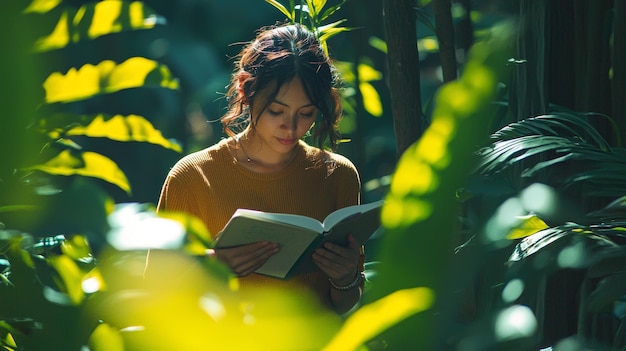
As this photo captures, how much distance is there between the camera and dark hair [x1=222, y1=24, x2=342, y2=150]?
1.66 m

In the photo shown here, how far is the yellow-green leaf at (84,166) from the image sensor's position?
1.98ft

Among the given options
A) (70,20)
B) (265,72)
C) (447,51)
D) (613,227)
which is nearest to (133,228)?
(70,20)

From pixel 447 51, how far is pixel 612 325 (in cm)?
63

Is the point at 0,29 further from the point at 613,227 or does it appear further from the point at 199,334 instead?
the point at 613,227

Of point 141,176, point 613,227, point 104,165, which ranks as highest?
point 104,165

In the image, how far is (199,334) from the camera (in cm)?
30

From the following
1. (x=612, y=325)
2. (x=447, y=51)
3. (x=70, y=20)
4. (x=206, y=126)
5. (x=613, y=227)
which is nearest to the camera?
(x=70, y=20)

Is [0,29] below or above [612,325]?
above

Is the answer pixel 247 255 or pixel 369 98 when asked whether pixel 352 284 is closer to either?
pixel 247 255

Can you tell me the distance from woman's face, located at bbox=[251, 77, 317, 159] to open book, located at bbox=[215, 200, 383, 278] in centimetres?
26

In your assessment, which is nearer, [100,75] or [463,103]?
[463,103]

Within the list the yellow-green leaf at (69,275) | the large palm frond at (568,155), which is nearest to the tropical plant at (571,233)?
the large palm frond at (568,155)

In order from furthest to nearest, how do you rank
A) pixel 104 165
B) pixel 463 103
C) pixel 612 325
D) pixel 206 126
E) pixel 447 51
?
1. pixel 206 126
2. pixel 447 51
3. pixel 612 325
4. pixel 104 165
5. pixel 463 103

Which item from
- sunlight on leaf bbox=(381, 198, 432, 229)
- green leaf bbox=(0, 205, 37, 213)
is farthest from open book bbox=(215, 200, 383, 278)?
sunlight on leaf bbox=(381, 198, 432, 229)
